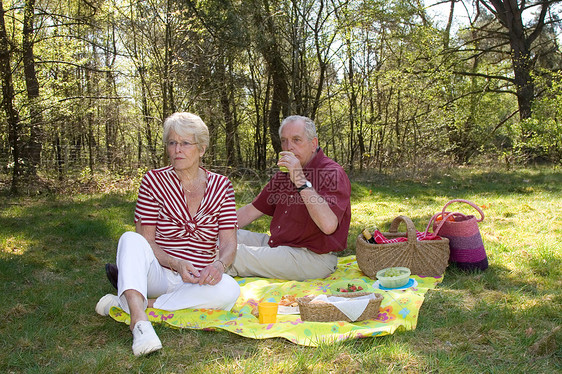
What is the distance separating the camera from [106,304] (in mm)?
2719

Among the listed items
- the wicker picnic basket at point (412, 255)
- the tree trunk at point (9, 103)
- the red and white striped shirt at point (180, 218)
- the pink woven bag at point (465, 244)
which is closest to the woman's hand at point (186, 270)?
the red and white striped shirt at point (180, 218)

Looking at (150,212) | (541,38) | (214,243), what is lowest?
(214,243)

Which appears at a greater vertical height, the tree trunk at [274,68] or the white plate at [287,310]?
the tree trunk at [274,68]

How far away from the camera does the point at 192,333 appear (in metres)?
2.46

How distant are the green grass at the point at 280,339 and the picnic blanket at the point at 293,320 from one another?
50 millimetres

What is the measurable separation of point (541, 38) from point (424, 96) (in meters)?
4.72

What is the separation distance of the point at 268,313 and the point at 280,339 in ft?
0.69

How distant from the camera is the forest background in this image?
8156 millimetres

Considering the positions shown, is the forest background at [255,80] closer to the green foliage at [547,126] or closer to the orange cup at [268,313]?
the green foliage at [547,126]

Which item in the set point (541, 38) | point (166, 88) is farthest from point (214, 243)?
point (541, 38)

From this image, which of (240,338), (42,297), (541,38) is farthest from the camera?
(541,38)

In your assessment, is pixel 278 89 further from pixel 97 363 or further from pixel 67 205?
pixel 97 363

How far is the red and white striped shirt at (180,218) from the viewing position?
9.13 ft

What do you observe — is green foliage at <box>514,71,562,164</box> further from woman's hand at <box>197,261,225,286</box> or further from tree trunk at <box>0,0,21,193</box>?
tree trunk at <box>0,0,21,193</box>
